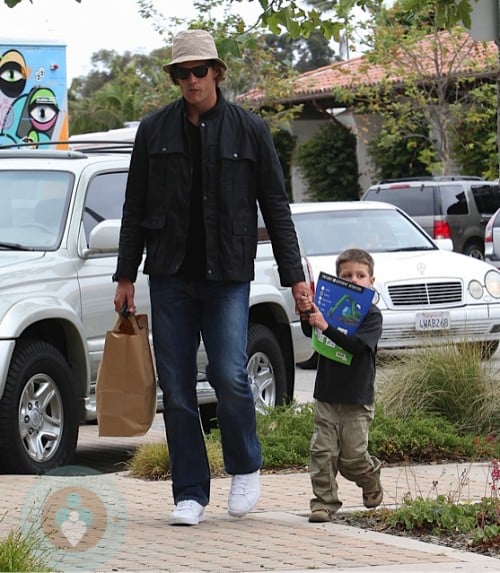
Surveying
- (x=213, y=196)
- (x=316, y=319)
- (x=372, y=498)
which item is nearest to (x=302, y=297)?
(x=316, y=319)

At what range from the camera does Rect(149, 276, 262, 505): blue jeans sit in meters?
6.45

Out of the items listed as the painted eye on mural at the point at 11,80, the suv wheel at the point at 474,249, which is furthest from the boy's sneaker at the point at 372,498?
the suv wheel at the point at 474,249

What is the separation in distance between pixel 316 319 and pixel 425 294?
867 cm

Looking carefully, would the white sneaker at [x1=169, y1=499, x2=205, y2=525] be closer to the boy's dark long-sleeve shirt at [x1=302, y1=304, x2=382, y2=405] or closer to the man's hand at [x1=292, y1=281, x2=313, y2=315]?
the boy's dark long-sleeve shirt at [x1=302, y1=304, x2=382, y2=405]

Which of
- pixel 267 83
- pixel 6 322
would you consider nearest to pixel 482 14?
pixel 6 322

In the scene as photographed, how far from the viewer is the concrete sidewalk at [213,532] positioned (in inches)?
216

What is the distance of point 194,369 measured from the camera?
6.61 meters

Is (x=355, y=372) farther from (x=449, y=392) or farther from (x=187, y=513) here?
(x=449, y=392)

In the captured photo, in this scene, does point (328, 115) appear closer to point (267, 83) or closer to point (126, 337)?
point (267, 83)


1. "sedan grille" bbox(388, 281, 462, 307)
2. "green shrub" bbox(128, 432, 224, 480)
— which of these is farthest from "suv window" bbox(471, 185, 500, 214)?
"green shrub" bbox(128, 432, 224, 480)

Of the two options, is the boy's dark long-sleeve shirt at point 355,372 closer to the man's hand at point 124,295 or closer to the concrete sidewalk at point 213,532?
the concrete sidewalk at point 213,532

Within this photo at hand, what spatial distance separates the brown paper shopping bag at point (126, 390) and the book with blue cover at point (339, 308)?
0.77m

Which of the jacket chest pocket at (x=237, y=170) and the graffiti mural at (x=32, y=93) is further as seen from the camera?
the graffiti mural at (x=32, y=93)

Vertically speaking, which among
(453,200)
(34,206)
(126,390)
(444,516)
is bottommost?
(444,516)
